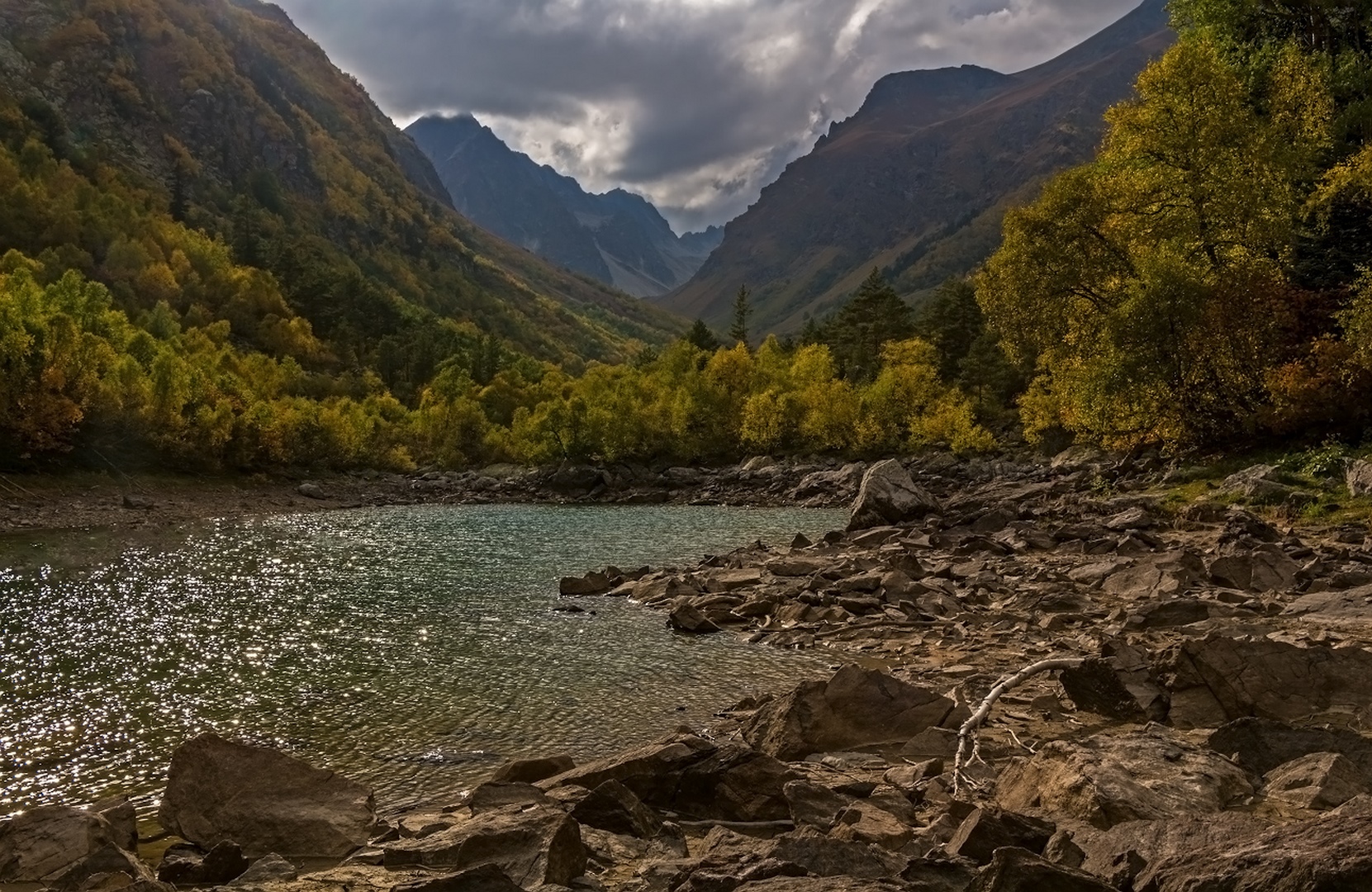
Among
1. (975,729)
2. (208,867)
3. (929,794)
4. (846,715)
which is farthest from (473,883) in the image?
(975,729)

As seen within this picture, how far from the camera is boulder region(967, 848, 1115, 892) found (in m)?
5.43

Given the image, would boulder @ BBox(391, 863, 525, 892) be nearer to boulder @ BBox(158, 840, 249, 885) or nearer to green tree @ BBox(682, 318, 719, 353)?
boulder @ BBox(158, 840, 249, 885)

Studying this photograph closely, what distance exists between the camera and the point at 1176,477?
37656mm

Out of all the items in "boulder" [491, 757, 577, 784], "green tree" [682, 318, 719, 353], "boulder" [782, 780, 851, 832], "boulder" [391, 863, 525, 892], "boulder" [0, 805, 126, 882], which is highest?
"green tree" [682, 318, 719, 353]

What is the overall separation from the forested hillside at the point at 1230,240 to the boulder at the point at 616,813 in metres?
35.2

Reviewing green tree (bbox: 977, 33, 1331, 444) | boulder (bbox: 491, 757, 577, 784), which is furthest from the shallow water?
green tree (bbox: 977, 33, 1331, 444)

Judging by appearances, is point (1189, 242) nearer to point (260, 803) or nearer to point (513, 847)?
point (513, 847)

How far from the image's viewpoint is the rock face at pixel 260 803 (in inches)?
366

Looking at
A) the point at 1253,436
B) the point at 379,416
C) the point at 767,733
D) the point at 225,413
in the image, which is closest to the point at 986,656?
the point at 767,733

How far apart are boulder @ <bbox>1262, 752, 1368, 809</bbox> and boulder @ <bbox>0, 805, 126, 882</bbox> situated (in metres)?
12.8

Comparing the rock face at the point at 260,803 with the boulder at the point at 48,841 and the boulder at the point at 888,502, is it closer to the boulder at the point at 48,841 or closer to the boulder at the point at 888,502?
the boulder at the point at 48,841

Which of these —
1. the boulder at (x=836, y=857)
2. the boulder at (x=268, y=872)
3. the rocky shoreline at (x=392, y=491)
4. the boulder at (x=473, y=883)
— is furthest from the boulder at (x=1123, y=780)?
the rocky shoreline at (x=392, y=491)

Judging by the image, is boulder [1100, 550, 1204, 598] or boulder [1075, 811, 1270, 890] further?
boulder [1100, 550, 1204, 598]

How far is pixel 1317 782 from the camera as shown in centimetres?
810
